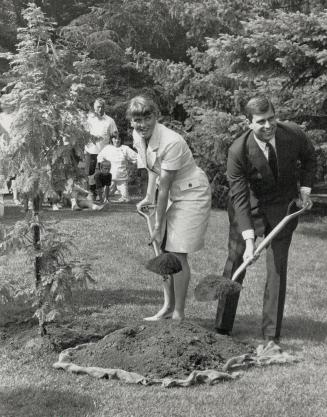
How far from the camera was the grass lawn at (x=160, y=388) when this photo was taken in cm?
438

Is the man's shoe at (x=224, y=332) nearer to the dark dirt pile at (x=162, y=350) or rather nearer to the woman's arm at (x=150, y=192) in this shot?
the dark dirt pile at (x=162, y=350)

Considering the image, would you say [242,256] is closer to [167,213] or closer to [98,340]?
[167,213]

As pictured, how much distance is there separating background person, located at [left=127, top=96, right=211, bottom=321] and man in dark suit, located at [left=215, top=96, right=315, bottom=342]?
0.31 m

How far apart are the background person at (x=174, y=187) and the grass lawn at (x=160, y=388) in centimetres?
66

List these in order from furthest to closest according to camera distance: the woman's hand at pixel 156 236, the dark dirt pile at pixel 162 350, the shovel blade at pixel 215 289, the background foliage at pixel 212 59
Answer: the background foliage at pixel 212 59 < the woman's hand at pixel 156 236 < the shovel blade at pixel 215 289 < the dark dirt pile at pixel 162 350

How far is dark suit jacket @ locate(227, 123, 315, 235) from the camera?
5715 millimetres

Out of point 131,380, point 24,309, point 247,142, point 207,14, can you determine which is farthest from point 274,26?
point 131,380

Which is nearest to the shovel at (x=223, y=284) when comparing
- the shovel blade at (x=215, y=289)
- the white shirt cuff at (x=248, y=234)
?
the shovel blade at (x=215, y=289)

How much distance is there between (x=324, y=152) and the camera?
11891mm

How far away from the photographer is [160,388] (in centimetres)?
472

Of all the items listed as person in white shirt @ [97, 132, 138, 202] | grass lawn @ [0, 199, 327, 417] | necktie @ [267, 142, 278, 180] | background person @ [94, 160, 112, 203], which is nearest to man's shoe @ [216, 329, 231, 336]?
grass lawn @ [0, 199, 327, 417]

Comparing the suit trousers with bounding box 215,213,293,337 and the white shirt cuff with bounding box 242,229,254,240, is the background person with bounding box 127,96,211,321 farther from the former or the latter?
the white shirt cuff with bounding box 242,229,254,240

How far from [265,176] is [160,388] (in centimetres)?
200

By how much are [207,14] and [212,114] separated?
327 centimetres
